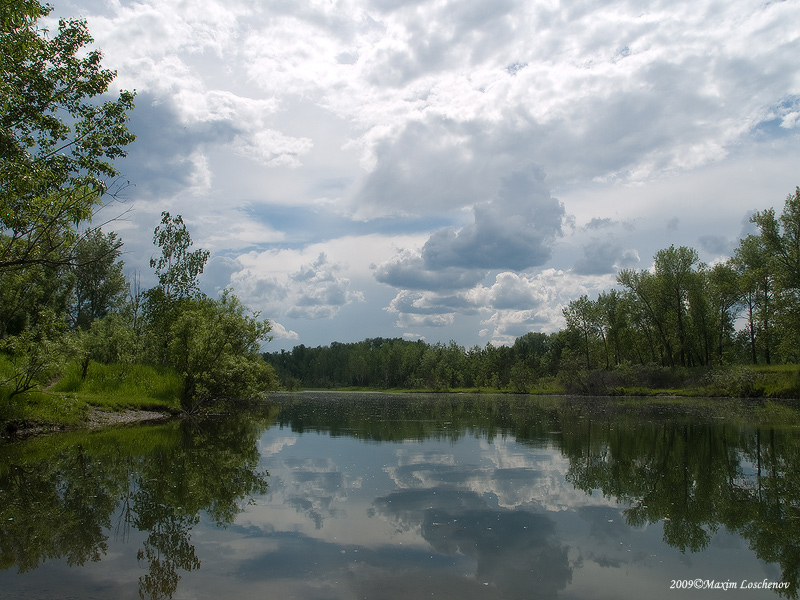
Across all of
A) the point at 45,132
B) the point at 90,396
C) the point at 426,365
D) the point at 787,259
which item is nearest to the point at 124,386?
the point at 90,396

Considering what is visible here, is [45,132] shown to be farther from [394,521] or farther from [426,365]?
[426,365]

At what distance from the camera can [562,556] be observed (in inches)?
298

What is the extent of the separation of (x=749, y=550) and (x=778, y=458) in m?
9.31

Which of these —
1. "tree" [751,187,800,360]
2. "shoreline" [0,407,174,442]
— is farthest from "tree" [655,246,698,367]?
"shoreline" [0,407,174,442]

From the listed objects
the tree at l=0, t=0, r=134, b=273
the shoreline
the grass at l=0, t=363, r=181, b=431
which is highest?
the tree at l=0, t=0, r=134, b=273

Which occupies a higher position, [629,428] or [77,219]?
[77,219]

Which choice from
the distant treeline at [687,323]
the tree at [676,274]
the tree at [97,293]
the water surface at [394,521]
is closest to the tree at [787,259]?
the distant treeline at [687,323]

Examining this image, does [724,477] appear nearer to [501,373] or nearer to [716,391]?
[716,391]

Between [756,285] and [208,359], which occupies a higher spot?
[756,285]

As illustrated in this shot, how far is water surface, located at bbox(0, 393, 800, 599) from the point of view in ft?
21.9

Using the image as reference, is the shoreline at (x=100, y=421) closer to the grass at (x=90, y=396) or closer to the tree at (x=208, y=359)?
the grass at (x=90, y=396)

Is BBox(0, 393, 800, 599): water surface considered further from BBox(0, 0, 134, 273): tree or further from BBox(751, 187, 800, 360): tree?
BBox(751, 187, 800, 360): tree

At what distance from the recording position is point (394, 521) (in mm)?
9219

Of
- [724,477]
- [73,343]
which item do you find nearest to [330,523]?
[724,477]
